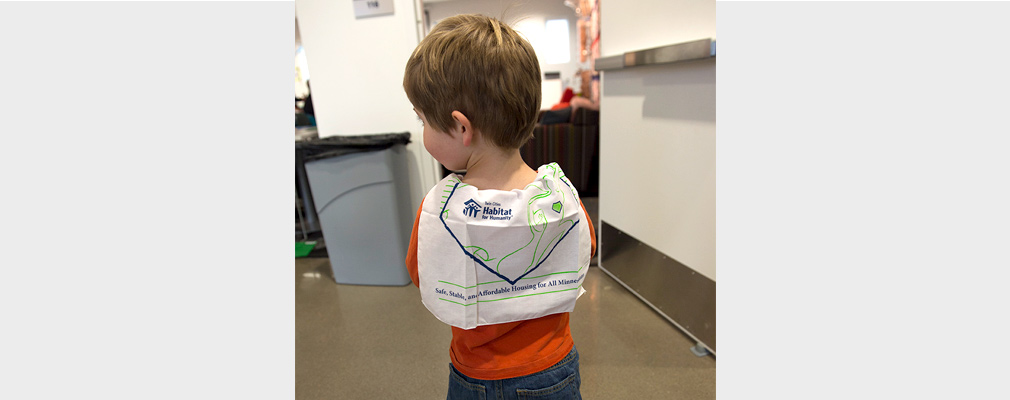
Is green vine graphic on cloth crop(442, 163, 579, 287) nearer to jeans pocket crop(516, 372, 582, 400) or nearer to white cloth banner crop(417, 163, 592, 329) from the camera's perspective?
white cloth banner crop(417, 163, 592, 329)

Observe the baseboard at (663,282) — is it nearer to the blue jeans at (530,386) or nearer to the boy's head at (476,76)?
the blue jeans at (530,386)

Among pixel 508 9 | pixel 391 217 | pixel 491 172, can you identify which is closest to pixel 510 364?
pixel 491 172

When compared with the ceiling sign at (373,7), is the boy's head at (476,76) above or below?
below

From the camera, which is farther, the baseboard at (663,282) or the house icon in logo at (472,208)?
the baseboard at (663,282)

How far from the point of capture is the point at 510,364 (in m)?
0.78

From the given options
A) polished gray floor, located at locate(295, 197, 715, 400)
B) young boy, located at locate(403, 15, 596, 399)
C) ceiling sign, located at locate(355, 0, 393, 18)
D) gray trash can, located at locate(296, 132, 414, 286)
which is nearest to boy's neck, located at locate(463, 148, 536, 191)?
young boy, located at locate(403, 15, 596, 399)

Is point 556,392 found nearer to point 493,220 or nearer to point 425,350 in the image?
point 493,220

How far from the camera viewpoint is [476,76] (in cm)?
67

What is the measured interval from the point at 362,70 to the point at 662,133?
4.83ft

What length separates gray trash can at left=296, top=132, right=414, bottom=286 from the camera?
2004 mm

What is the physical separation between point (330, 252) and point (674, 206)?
1.67 m

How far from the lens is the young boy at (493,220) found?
679mm

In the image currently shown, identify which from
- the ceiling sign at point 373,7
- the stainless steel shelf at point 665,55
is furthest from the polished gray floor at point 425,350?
the ceiling sign at point 373,7

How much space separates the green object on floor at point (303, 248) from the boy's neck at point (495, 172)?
7.49 feet
